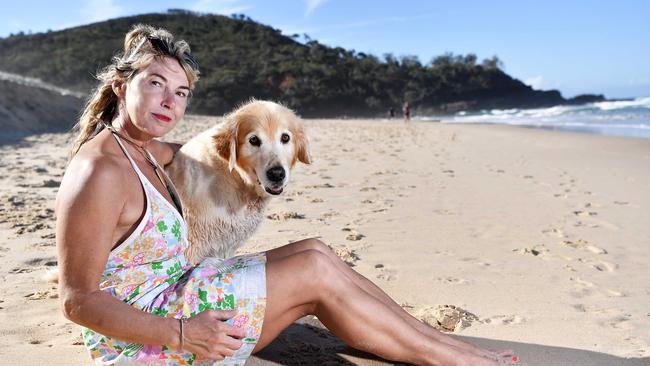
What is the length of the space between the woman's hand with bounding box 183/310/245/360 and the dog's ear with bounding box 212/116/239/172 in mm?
1447

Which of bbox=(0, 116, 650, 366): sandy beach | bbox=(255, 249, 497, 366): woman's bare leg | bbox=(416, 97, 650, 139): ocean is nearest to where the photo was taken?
bbox=(255, 249, 497, 366): woman's bare leg

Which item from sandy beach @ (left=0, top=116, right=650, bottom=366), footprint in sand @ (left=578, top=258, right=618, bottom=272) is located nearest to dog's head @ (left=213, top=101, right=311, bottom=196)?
sandy beach @ (left=0, top=116, right=650, bottom=366)

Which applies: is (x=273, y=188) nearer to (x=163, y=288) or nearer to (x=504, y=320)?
(x=163, y=288)

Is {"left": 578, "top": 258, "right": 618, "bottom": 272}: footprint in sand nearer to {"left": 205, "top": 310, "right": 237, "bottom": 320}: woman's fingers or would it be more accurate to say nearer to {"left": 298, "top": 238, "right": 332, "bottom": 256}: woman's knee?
{"left": 298, "top": 238, "right": 332, "bottom": 256}: woman's knee

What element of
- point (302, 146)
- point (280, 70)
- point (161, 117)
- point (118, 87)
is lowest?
point (302, 146)

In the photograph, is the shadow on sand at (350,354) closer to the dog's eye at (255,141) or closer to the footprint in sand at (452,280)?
the footprint in sand at (452,280)

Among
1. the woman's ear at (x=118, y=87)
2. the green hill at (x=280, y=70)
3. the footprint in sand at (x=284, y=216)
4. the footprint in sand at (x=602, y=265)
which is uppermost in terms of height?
the green hill at (x=280, y=70)

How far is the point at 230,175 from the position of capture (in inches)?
129

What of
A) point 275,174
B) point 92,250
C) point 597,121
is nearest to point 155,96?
point 92,250

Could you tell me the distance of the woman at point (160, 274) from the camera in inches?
69.0

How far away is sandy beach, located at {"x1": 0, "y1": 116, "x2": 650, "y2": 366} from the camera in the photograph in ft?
9.23

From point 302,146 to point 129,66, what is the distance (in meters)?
1.68

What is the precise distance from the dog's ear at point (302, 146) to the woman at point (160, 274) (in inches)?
52.8

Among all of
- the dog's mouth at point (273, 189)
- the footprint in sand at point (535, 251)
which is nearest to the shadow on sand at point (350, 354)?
the dog's mouth at point (273, 189)
